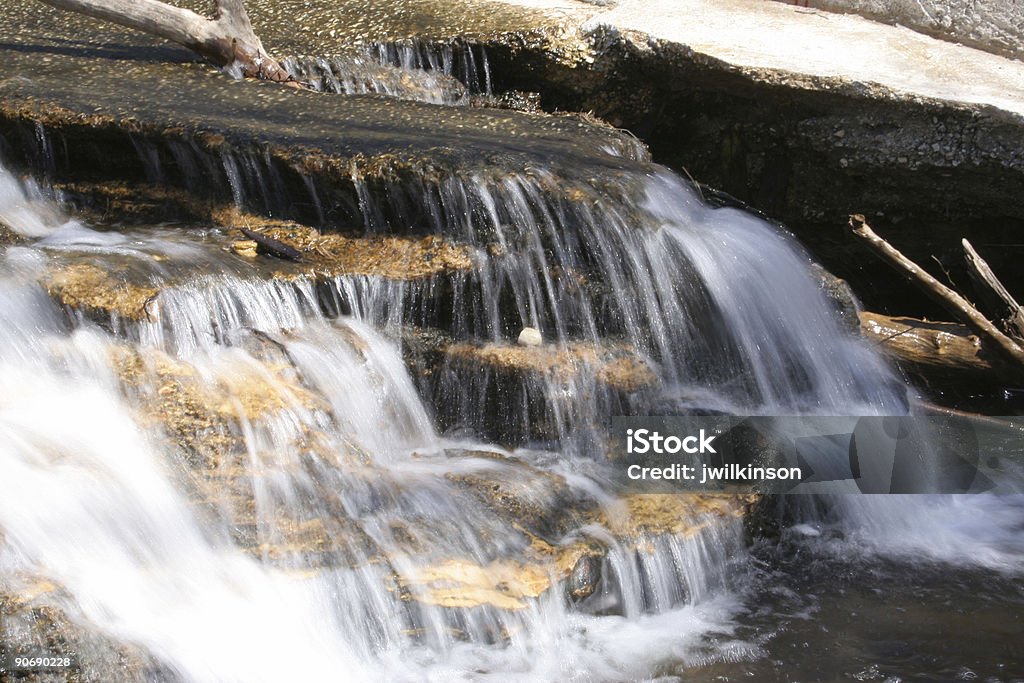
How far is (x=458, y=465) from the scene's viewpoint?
3.95m

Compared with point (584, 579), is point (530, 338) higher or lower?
higher

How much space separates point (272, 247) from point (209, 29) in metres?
1.71

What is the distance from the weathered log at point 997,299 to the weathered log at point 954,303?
73mm

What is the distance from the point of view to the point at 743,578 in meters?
3.84

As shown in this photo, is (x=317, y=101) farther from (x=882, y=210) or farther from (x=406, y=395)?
(x=882, y=210)

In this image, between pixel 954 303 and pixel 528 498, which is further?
pixel 954 303

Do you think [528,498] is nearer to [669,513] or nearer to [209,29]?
[669,513]

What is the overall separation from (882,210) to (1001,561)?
2.18 metres

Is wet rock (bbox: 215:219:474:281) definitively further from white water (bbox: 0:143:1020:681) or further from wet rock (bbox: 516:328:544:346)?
wet rock (bbox: 516:328:544:346)

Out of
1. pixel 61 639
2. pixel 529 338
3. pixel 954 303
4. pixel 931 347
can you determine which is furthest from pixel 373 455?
pixel 931 347

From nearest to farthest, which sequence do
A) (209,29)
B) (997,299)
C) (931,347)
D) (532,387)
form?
(532,387) → (997,299) → (931,347) → (209,29)

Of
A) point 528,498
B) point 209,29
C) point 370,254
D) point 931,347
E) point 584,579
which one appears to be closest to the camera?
point 584,579

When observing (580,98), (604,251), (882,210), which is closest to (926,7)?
(882,210)

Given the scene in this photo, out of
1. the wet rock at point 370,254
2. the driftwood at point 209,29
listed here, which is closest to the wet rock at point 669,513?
the wet rock at point 370,254
